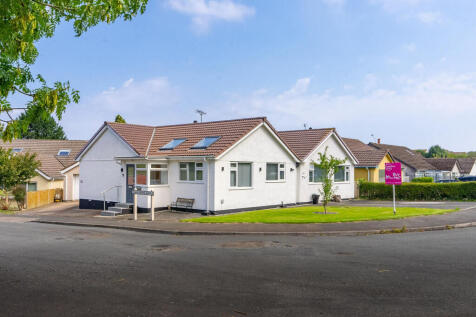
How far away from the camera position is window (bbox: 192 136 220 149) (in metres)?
23.0

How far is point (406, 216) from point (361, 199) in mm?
14791

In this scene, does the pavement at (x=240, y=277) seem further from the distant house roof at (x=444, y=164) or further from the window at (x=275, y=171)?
the distant house roof at (x=444, y=164)

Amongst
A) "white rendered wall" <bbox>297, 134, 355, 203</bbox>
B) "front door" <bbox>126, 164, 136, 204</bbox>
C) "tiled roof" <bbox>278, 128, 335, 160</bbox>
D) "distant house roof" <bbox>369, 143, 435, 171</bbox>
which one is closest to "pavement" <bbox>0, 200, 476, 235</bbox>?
"front door" <bbox>126, 164, 136, 204</bbox>

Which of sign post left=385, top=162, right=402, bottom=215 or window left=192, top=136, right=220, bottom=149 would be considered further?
window left=192, top=136, right=220, bottom=149

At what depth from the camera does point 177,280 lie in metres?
8.26

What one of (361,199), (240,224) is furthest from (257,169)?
(361,199)

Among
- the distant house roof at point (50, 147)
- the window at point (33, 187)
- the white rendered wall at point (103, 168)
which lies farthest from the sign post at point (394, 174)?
the distant house roof at point (50, 147)

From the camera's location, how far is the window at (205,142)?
906 inches

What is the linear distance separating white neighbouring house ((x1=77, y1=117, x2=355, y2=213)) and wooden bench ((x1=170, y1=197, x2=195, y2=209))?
0.75 feet

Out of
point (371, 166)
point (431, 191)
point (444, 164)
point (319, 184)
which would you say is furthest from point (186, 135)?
point (444, 164)

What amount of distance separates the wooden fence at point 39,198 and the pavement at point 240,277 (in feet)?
56.6

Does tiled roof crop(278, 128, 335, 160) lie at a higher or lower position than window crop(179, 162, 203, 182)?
higher

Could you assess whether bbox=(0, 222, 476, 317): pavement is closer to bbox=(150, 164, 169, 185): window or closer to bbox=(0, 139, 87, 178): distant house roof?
bbox=(150, 164, 169, 185): window

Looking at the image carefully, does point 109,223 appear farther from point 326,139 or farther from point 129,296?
point 326,139
